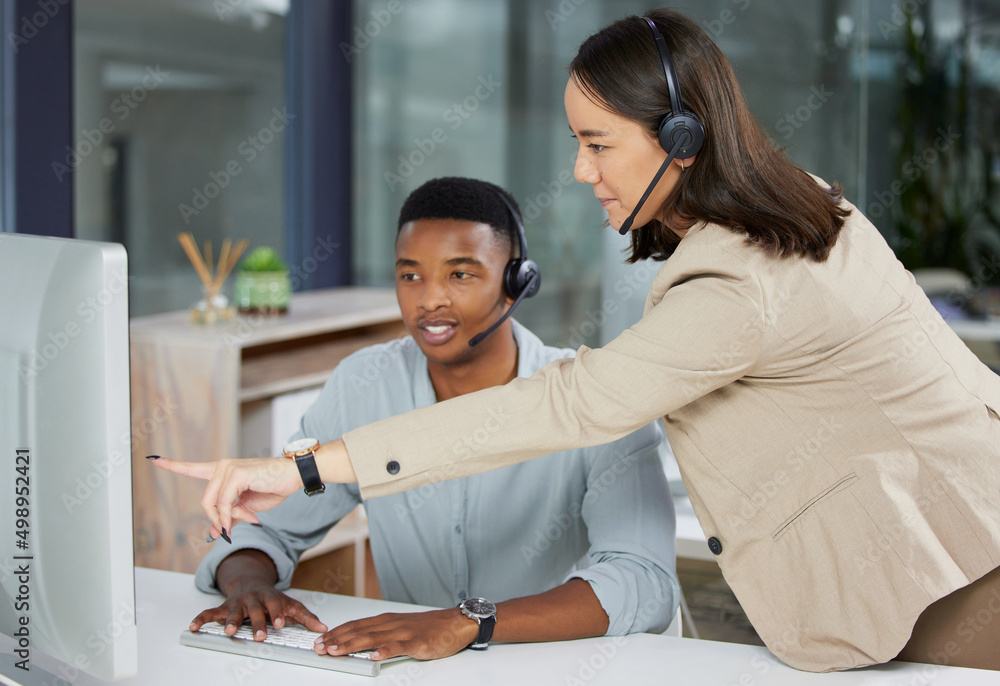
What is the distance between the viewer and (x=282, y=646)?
3.92 ft

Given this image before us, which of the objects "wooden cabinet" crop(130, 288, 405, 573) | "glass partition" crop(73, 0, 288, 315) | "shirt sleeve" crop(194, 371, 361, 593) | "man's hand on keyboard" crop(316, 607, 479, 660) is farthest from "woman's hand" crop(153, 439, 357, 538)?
"glass partition" crop(73, 0, 288, 315)

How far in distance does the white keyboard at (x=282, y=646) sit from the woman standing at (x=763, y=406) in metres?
0.22

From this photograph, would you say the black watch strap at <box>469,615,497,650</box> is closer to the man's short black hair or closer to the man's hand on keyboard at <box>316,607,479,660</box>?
the man's hand on keyboard at <box>316,607,479,660</box>

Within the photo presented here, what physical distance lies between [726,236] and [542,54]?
9.74ft

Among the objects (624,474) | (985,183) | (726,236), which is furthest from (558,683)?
(985,183)

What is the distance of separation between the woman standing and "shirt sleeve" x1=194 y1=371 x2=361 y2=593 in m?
0.39

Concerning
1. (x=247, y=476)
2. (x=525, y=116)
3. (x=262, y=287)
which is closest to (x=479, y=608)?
(x=247, y=476)

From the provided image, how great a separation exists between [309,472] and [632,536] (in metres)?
0.54

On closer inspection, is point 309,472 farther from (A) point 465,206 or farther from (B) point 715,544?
(A) point 465,206

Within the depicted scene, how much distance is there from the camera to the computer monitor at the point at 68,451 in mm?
892

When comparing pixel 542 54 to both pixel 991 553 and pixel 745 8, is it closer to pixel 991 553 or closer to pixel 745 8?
pixel 745 8

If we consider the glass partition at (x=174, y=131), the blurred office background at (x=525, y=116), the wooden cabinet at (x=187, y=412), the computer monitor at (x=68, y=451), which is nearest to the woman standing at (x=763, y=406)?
the computer monitor at (x=68, y=451)

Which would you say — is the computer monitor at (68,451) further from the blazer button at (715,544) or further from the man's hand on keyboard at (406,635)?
the blazer button at (715,544)

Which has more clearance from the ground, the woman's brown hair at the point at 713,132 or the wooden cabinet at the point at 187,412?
the woman's brown hair at the point at 713,132
